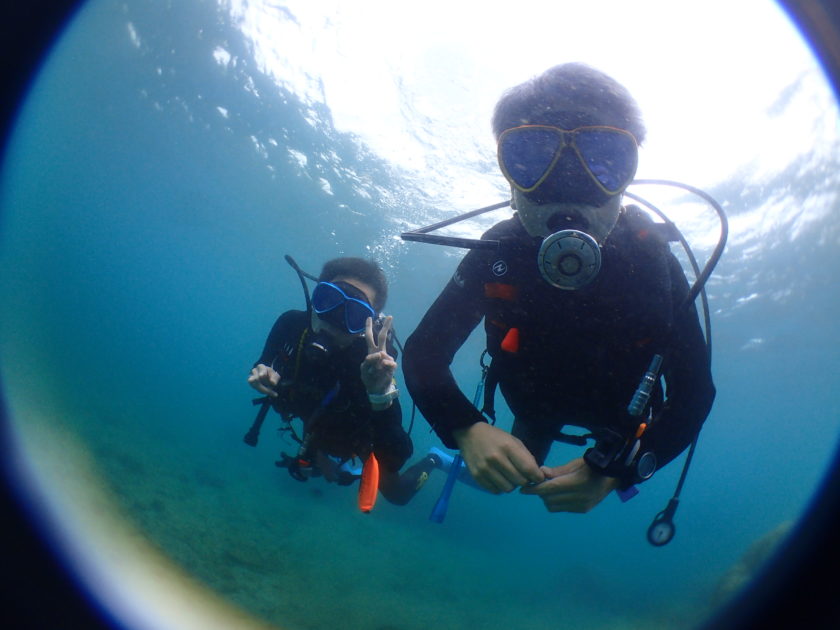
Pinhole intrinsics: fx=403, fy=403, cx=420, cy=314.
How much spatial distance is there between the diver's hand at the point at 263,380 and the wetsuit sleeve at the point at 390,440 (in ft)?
3.56

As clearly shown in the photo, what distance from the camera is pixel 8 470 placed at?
2.11m

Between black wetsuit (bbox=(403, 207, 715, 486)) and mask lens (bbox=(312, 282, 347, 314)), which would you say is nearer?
black wetsuit (bbox=(403, 207, 715, 486))

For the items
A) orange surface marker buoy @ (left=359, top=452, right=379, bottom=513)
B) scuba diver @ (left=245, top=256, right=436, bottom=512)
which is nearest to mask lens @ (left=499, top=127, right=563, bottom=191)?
scuba diver @ (left=245, top=256, right=436, bottom=512)

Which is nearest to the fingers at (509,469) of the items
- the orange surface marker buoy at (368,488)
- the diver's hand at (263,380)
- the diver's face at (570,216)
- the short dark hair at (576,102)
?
the diver's face at (570,216)

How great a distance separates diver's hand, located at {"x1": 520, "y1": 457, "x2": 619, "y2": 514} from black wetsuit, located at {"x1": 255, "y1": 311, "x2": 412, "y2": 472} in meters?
2.77

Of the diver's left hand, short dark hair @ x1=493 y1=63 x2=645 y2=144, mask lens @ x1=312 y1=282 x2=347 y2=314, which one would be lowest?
the diver's left hand

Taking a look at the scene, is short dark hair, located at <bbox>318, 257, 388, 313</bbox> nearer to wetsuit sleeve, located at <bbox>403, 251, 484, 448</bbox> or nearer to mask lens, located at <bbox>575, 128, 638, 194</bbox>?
wetsuit sleeve, located at <bbox>403, 251, 484, 448</bbox>

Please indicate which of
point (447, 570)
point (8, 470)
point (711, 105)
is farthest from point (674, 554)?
point (8, 470)

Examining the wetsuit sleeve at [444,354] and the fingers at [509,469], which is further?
the wetsuit sleeve at [444,354]

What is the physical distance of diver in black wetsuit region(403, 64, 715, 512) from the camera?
212cm

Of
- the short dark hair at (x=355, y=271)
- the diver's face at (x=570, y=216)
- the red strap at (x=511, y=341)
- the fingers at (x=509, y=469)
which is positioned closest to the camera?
the fingers at (x=509, y=469)

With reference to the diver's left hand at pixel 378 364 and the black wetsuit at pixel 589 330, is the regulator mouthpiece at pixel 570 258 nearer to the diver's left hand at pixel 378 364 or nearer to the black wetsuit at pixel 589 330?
the black wetsuit at pixel 589 330

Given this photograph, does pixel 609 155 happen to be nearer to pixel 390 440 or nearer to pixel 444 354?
pixel 444 354

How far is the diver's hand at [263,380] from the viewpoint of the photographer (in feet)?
13.6
